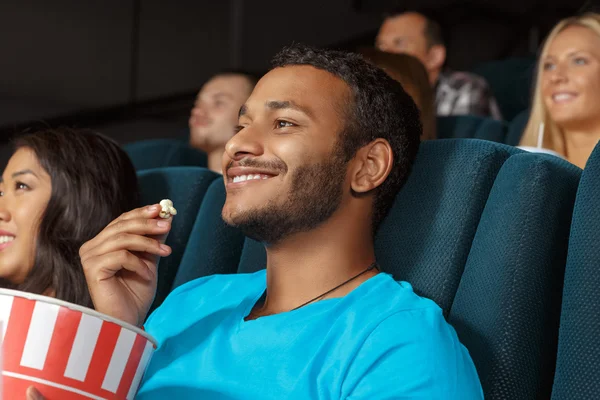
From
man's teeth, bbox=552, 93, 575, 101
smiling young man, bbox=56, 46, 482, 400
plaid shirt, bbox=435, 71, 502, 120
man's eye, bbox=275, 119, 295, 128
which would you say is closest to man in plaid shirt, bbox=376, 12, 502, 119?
plaid shirt, bbox=435, 71, 502, 120

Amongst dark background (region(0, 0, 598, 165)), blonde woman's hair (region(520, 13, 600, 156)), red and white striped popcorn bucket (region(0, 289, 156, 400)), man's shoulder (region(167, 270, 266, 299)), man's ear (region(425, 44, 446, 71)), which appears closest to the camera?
red and white striped popcorn bucket (region(0, 289, 156, 400))

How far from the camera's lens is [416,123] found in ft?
3.47

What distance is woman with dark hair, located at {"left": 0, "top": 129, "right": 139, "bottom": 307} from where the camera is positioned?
126 centimetres

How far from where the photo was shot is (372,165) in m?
0.98

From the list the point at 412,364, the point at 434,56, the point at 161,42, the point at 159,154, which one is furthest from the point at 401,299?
the point at 161,42

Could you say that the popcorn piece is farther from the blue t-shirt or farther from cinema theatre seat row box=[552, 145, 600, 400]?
cinema theatre seat row box=[552, 145, 600, 400]

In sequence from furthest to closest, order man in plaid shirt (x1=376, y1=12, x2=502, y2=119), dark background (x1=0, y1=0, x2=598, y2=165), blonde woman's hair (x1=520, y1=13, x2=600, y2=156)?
dark background (x1=0, y1=0, x2=598, y2=165), man in plaid shirt (x1=376, y1=12, x2=502, y2=119), blonde woman's hair (x1=520, y1=13, x2=600, y2=156)

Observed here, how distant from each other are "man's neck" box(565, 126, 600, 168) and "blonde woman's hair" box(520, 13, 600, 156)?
0.10 ft

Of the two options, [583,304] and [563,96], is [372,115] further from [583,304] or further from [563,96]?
[563,96]

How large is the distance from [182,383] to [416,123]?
17.5 inches

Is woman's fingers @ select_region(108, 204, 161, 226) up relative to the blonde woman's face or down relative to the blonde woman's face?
down

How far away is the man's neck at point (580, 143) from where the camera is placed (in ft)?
5.27

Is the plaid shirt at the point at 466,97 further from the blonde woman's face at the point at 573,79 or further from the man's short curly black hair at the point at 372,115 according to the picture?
the man's short curly black hair at the point at 372,115

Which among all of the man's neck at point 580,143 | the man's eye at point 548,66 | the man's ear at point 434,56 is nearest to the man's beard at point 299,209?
the man's neck at point 580,143
